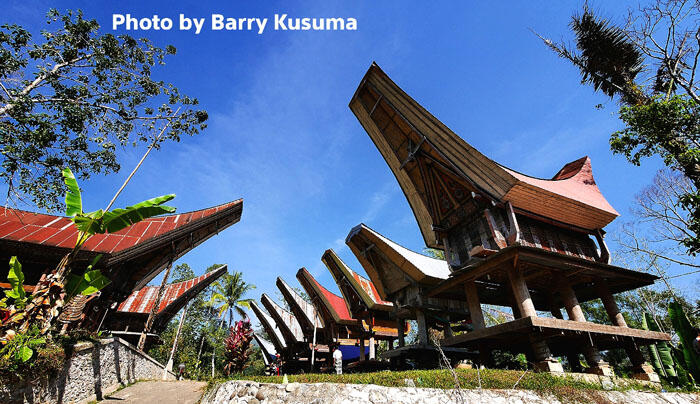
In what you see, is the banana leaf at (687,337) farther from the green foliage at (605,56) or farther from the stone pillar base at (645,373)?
the green foliage at (605,56)

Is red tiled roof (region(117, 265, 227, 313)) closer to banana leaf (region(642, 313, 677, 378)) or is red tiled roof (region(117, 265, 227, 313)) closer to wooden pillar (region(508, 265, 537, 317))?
wooden pillar (region(508, 265, 537, 317))

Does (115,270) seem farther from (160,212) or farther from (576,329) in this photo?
(576,329)

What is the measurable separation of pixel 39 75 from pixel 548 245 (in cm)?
2214

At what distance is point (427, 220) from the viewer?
15555 mm

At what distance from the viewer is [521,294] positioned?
9.46m

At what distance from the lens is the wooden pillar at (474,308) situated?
10.5 metres

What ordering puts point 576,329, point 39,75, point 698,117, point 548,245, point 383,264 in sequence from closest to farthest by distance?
1. point 576,329
2. point 698,117
3. point 548,245
4. point 39,75
5. point 383,264

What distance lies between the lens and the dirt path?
10.9 meters

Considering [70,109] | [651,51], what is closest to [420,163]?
[651,51]

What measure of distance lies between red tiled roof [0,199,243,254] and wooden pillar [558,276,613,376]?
16.2 meters

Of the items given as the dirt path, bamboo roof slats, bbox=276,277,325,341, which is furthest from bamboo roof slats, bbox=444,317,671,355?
bamboo roof slats, bbox=276,277,325,341

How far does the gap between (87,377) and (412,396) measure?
1151cm

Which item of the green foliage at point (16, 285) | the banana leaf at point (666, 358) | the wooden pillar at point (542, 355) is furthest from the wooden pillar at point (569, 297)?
the green foliage at point (16, 285)

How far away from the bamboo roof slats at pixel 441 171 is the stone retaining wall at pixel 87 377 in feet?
45.8
